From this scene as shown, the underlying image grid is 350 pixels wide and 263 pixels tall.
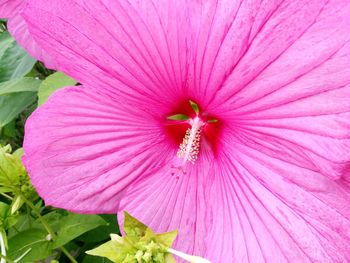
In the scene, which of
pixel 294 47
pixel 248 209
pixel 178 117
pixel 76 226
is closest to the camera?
pixel 294 47

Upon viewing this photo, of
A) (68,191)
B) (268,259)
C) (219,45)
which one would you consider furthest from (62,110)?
(268,259)

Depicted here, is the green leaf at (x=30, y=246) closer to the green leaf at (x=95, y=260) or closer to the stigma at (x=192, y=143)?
the green leaf at (x=95, y=260)

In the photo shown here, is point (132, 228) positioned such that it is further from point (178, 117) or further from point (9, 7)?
point (9, 7)

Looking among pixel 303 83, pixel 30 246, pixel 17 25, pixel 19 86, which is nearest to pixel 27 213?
pixel 30 246

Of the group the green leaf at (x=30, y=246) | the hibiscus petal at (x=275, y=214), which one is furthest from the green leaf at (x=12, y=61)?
the hibiscus petal at (x=275, y=214)

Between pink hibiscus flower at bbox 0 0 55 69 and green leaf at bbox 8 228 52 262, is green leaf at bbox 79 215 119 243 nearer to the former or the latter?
green leaf at bbox 8 228 52 262

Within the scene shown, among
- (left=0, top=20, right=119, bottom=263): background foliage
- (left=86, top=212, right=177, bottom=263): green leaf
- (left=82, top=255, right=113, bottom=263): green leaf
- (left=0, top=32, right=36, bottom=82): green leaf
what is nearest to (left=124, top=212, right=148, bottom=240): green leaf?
(left=86, top=212, right=177, bottom=263): green leaf
